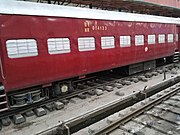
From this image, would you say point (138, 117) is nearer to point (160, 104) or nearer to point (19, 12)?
point (160, 104)

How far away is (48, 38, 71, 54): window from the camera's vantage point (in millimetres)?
5988

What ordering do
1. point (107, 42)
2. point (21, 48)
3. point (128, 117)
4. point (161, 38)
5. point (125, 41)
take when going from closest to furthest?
point (128, 117)
point (21, 48)
point (107, 42)
point (125, 41)
point (161, 38)

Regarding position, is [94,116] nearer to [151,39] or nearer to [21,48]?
[21,48]

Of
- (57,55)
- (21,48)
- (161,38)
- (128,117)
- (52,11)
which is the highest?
(52,11)

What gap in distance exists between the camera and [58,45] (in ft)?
20.2

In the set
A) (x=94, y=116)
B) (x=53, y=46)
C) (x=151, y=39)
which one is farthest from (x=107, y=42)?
(x=151, y=39)

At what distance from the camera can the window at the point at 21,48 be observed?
5.13m

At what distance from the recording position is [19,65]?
17.4 ft

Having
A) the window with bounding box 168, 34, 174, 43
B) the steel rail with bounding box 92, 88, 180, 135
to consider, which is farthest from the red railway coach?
the window with bounding box 168, 34, 174, 43

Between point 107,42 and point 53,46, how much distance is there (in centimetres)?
276

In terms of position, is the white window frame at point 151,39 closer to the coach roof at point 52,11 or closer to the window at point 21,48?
the coach roof at point 52,11

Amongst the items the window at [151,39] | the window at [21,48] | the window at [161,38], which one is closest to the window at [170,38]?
the window at [161,38]

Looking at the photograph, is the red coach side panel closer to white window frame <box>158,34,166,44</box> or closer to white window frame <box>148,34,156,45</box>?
white window frame <box>148,34,156,45</box>

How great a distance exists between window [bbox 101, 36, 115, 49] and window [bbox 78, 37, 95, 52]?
1.97ft
